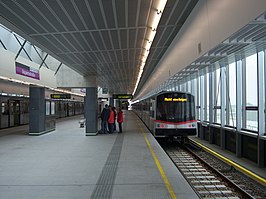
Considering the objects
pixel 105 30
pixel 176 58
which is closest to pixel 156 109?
pixel 176 58

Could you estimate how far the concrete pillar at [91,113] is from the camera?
15398mm

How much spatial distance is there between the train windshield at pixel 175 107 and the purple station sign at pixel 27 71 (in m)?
6.81

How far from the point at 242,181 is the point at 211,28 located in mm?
4375

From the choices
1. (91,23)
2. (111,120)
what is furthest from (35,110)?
(91,23)

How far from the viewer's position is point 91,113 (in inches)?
612

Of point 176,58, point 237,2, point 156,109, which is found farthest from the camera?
point 156,109

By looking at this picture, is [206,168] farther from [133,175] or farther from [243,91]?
[133,175]

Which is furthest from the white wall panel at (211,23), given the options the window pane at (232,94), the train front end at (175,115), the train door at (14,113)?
the train door at (14,113)

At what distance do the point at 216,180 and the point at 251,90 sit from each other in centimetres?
410

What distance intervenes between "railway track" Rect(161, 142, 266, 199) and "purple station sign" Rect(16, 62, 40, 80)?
8323 millimetres

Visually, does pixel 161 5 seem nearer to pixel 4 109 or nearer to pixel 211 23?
pixel 211 23

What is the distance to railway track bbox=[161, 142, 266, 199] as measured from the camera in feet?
21.7

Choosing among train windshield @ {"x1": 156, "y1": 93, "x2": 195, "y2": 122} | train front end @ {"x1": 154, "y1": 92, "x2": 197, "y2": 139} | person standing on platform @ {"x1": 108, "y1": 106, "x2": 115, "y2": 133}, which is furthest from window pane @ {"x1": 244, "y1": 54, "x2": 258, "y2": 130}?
person standing on platform @ {"x1": 108, "y1": 106, "x2": 115, "y2": 133}

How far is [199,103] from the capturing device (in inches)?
693
